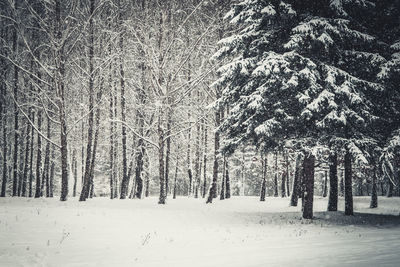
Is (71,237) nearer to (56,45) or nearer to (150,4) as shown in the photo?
(56,45)

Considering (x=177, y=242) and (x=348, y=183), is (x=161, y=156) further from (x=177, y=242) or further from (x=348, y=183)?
(x=348, y=183)

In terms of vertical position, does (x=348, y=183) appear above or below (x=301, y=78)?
below

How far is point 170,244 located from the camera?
324 inches

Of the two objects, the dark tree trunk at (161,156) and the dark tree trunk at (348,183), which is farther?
the dark tree trunk at (161,156)

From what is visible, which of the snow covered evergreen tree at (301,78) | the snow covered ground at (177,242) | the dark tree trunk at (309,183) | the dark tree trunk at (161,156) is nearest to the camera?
the snow covered ground at (177,242)

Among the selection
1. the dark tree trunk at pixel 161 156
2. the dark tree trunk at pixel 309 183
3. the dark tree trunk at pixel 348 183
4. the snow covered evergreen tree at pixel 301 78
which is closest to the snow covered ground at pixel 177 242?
the dark tree trunk at pixel 309 183

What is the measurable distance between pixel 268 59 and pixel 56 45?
12.3 m

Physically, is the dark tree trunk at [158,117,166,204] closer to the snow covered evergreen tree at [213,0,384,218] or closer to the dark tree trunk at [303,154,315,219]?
the snow covered evergreen tree at [213,0,384,218]

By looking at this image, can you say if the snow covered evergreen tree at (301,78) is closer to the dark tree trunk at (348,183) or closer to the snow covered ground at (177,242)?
the dark tree trunk at (348,183)

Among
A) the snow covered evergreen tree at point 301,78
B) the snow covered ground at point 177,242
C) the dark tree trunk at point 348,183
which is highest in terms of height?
the snow covered evergreen tree at point 301,78

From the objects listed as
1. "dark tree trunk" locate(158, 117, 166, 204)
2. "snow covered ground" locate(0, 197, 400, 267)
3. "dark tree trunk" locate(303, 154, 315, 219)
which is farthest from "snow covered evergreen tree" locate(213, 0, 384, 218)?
"dark tree trunk" locate(158, 117, 166, 204)

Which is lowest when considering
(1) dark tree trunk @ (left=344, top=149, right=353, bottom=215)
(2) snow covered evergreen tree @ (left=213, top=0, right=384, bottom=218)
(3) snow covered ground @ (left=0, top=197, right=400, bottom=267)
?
(3) snow covered ground @ (left=0, top=197, right=400, bottom=267)

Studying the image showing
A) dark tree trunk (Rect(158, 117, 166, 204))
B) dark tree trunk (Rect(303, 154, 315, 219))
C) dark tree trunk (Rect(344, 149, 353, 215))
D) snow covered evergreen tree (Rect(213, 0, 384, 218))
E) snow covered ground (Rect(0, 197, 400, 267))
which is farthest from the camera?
dark tree trunk (Rect(158, 117, 166, 204))

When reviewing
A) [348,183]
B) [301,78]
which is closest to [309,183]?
[348,183]
